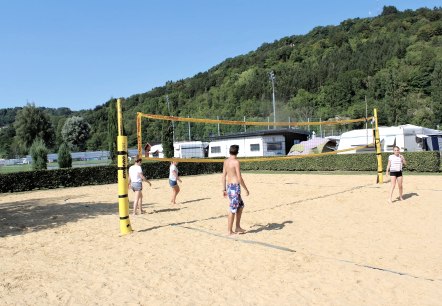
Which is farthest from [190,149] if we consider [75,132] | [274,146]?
[75,132]

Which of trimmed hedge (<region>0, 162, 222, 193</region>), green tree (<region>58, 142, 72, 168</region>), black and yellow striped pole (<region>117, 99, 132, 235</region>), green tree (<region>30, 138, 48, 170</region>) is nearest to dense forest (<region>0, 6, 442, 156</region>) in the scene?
green tree (<region>58, 142, 72, 168</region>)

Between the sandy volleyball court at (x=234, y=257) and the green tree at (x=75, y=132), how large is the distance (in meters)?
67.7

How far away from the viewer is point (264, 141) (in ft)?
96.8

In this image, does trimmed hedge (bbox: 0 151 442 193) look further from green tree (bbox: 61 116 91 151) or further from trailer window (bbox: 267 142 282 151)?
green tree (bbox: 61 116 91 151)

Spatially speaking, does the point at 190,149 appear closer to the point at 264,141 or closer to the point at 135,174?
the point at 264,141

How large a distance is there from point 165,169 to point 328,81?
58428 mm

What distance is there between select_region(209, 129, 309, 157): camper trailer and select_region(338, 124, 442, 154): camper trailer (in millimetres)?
7053

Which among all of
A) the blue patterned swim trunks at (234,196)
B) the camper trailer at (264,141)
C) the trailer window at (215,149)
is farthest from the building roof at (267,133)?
the blue patterned swim trunks at (234,196)

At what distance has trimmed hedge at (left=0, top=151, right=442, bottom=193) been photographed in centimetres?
1755

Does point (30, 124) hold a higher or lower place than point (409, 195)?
higher

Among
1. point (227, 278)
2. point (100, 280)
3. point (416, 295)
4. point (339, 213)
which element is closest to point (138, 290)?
point (100, 280)

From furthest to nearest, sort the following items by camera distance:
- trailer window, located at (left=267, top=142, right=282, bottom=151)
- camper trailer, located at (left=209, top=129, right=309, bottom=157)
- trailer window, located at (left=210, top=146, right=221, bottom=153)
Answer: trailer window, located at (left=210, top=146, right=221, bottom=153) < trailer window, located at (left=267, top=142, right=282, bottom=151) < camper trailer, located at (left=209, top=129, right=309, bottom=157)

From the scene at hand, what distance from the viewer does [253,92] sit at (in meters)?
80.5

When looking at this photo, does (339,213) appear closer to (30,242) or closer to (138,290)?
(138,290)
